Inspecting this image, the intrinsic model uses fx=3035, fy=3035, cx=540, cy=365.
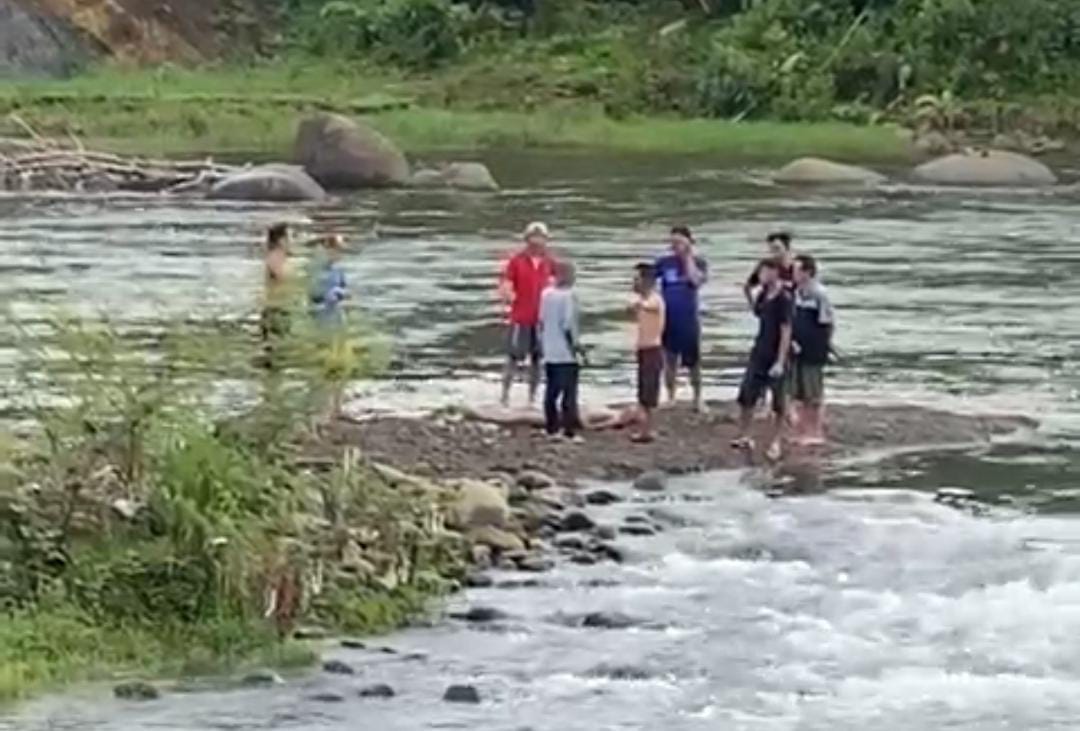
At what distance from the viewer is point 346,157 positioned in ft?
188

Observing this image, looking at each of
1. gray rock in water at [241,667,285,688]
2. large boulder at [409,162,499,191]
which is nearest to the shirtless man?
gray rock in water at [241,667,285,688]

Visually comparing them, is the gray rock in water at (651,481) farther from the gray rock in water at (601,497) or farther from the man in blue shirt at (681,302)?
the man in blue shirt at (681,302)

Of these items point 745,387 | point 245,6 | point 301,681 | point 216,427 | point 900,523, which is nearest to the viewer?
point 301,681

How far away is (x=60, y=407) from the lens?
65.5ft

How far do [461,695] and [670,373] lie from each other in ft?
33.2

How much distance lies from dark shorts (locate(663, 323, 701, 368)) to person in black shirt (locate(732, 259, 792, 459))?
103 centimetres

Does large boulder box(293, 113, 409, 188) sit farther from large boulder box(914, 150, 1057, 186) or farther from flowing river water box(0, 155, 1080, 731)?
large boulder box(914, 150, 1057, 186)

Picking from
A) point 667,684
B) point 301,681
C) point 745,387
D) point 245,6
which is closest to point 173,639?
point 301,681

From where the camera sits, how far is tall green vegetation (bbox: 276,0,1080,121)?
233 ft

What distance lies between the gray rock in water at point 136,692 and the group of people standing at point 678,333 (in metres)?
8.37

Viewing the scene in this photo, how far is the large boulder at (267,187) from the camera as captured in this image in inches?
2141

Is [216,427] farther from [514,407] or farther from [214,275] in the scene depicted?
[214,275]

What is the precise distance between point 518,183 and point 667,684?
3898cm

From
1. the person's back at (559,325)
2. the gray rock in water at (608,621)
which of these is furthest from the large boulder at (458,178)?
the gray rock in water at (608,621)
